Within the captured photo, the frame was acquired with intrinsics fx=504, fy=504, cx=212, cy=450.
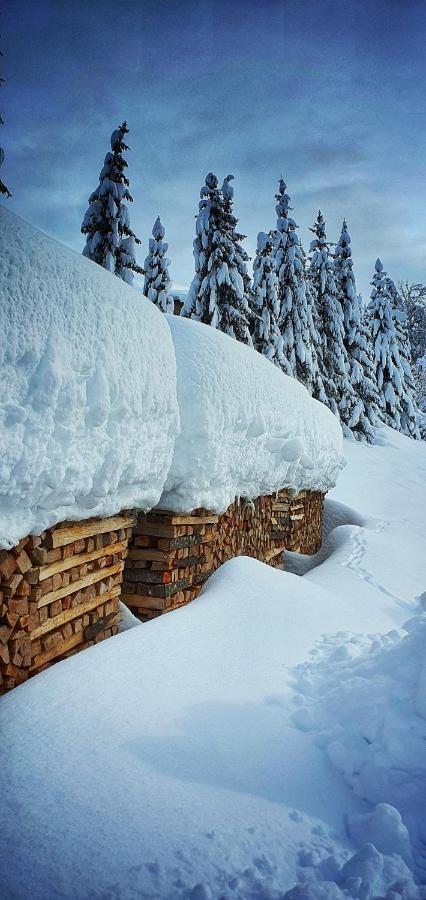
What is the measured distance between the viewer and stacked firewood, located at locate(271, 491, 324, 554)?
7590 mm

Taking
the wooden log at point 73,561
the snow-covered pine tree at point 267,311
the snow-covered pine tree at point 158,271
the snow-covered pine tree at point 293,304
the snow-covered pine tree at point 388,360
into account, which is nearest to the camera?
the wooden log at point 73,561

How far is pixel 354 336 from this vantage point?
23.8 metres

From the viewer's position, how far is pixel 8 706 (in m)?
2.51

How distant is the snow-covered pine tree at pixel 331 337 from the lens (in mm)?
22359

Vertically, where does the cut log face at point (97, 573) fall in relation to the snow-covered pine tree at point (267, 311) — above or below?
below

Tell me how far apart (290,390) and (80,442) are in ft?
14.2

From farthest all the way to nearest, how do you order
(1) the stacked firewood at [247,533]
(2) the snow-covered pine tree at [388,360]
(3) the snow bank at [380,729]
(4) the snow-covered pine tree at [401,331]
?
(4) the snow-covered pine tree at [401,331]
(2) the snow-covered pine tree at [388,360]
(1) the stacked firewood at [247,533]
(3) the snow bank at [380,729]

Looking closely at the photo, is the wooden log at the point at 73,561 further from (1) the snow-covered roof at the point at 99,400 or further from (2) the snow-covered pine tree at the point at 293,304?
(2) the snow-covered pine tree at the point at 293,304

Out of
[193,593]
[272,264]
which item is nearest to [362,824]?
[193,593]

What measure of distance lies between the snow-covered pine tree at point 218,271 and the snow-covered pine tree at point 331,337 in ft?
19.7

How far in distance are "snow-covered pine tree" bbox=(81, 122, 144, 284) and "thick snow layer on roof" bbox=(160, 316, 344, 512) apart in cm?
1219

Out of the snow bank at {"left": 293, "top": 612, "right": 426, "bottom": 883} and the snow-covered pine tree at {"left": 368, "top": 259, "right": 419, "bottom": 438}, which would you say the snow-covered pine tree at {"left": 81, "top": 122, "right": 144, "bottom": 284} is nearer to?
the snow-covered pine tree at {"left": 368, "top": 259, "right": 419, "bottom": 438}

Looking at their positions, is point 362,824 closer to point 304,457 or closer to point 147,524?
point 147,524

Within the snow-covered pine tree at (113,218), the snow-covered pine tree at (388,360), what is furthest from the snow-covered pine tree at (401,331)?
the snow-covered pine tree at (113,218)
